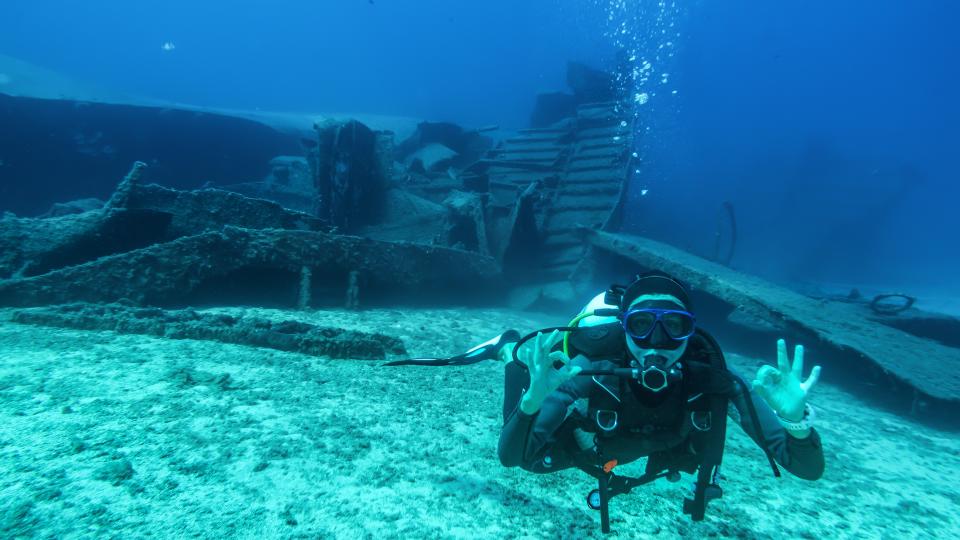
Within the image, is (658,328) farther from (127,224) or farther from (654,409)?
(127,224)

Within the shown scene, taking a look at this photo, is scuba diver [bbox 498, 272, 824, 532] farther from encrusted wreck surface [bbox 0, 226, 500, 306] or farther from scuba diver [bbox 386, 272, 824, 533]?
encrusted wreck surface [bbox 0, 226, 500, 306]

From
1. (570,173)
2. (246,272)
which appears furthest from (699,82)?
(246,272)

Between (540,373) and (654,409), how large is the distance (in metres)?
0.72

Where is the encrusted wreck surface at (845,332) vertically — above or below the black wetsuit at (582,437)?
above

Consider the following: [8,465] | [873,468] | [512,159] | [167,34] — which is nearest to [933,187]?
[512,159]

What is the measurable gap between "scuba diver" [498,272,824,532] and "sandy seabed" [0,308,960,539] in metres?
0.31

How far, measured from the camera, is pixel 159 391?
2658mm

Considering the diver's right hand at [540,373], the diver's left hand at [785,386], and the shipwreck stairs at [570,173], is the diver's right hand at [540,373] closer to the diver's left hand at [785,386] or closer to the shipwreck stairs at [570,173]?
the diver's left hand at [785,386]

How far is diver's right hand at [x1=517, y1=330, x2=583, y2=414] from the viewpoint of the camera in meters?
2.16

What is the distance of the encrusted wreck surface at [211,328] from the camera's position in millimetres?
3416

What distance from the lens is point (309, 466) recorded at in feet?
7.45

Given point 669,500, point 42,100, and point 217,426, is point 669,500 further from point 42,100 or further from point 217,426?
point 42,100

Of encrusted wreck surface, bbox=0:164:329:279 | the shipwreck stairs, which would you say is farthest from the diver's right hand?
the shipwreck stairs

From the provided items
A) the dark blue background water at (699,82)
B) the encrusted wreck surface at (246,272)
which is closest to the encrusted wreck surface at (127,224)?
the encrusted wreck surface at (246,272)
